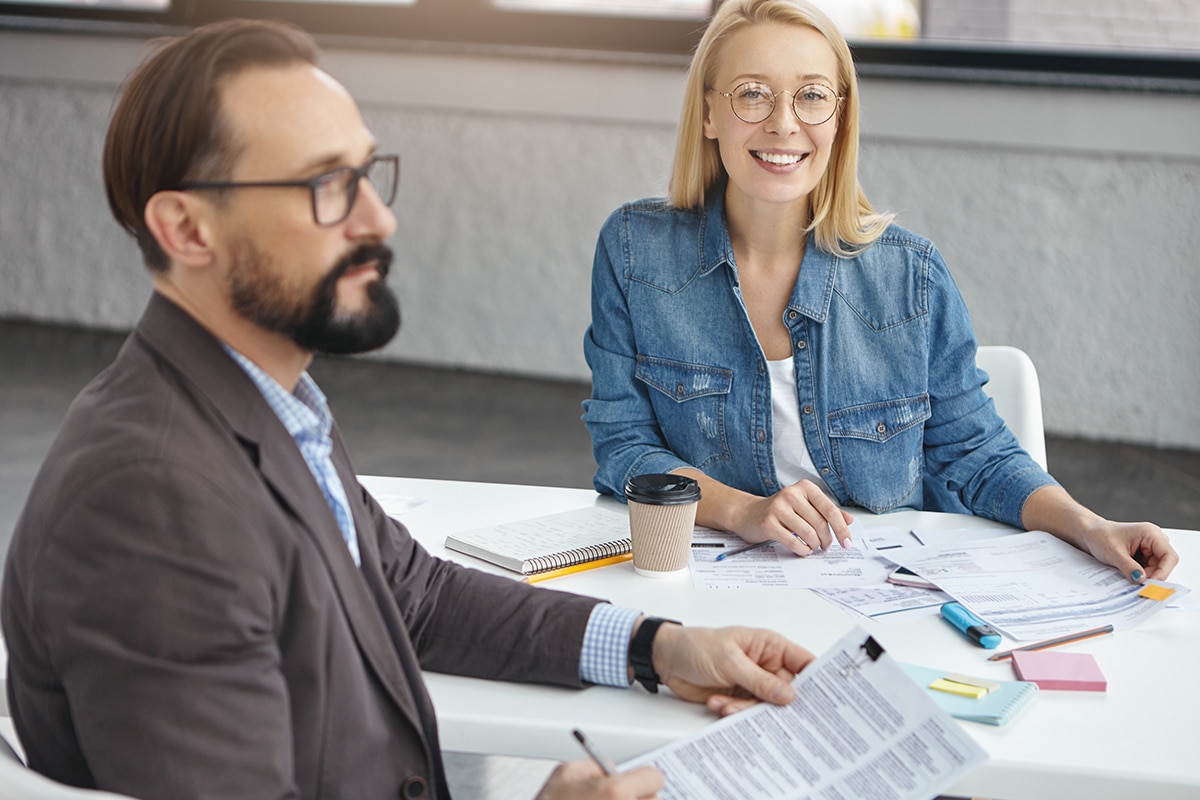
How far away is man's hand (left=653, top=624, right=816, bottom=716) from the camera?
1.18m

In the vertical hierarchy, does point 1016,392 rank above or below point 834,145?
below

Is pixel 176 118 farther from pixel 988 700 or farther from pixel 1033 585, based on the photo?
pixel 1033 585

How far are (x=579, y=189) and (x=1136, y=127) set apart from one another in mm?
2185

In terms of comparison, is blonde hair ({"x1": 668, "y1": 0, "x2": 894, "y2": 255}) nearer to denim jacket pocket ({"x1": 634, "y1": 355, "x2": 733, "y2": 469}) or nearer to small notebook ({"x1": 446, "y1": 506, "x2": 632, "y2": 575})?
denim jacket pocket ({"x1": 634, "y1": 355, "x2": 733, "y2": 469})

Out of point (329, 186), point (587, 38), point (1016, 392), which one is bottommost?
point (1016, 392)

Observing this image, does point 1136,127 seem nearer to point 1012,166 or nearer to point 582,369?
point 1012,166

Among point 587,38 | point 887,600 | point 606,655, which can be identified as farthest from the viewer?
point 587,38

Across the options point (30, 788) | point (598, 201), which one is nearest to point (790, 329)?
point (30, 788)

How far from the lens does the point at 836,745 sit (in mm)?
1123

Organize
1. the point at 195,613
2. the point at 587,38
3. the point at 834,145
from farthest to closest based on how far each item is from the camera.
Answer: the point at 587,38 → the point at 834,145 → the point at 195,613

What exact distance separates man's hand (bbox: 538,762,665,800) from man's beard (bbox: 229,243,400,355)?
42 centimetres

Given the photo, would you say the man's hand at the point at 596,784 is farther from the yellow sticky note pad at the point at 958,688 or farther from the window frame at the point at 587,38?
the window frame at the point at 587,38

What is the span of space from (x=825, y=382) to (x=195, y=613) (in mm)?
1169

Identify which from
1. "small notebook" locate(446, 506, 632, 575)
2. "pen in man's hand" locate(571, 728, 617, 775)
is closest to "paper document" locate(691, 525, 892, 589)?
"small notebook" locate(446, 506, 632, 575)
